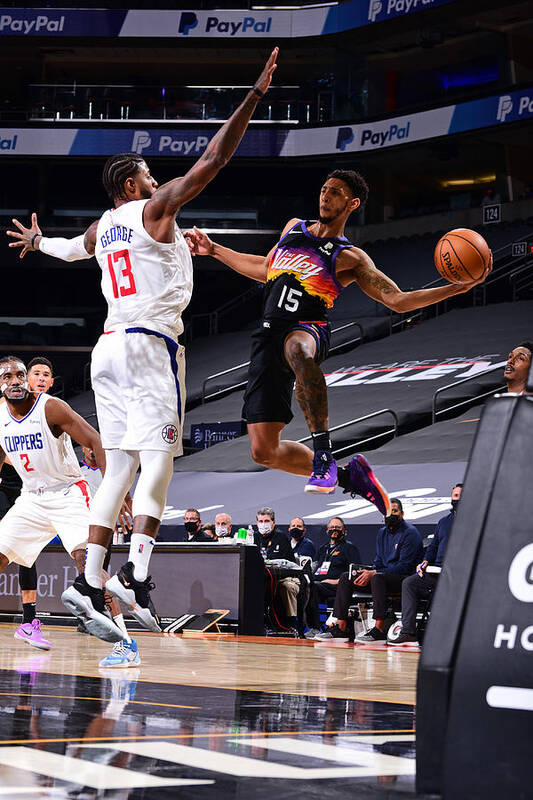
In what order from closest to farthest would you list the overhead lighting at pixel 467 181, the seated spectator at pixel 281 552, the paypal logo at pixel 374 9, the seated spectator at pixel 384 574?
the seated spectator at pixel 384 574
the seated spectator at pixel 281 552
the paypal logo at pixel 374 9
the overhead lighting at pixel 467 181

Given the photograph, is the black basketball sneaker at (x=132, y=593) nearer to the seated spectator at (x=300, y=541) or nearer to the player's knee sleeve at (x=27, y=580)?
the player's knee sleeve at (x=27, y=580)

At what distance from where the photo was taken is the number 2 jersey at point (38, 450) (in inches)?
300

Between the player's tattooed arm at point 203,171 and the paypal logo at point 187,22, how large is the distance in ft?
81.6

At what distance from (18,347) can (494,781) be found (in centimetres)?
2757

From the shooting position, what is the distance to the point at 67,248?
19.1ft

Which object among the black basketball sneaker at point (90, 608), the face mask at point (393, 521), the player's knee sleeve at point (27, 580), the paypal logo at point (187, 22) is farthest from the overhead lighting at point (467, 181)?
the black basketball sneaker at point (90, 608)

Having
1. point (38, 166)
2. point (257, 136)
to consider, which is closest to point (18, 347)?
point (38, 166)

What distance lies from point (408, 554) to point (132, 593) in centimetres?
637

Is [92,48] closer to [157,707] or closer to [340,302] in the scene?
[340,302]

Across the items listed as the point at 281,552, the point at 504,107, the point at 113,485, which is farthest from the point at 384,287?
the point at 504,107

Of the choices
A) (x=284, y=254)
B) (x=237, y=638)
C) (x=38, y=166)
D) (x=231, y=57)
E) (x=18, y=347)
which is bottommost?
(x=237, y=638)

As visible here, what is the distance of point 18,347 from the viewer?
2811 cm

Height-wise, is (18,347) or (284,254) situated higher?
(18,347)

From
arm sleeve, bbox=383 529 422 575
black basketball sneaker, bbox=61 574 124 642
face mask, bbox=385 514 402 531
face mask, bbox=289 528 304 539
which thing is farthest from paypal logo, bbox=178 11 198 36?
black basketball sneaker, bbox=61 574 124 642
